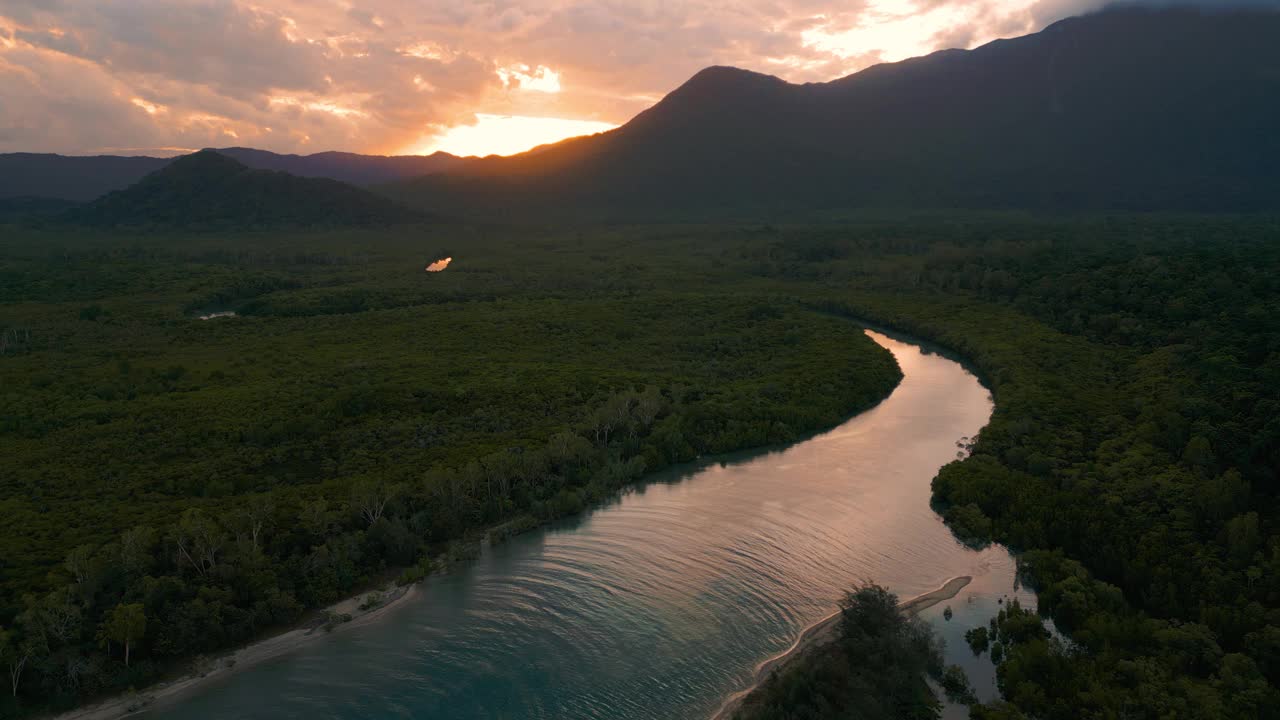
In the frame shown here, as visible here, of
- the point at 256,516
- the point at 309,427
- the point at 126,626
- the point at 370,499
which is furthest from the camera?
the point at 309,427

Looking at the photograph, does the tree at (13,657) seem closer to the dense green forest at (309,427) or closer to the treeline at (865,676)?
the dense green forest at (309,427)

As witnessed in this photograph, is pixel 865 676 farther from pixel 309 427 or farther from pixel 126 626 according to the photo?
pixel 309 427

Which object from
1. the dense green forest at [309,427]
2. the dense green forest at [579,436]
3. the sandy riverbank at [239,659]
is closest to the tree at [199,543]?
the dense green forest at [309,427]

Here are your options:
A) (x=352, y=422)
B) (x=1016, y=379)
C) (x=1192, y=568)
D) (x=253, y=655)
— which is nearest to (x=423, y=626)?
(x=253, y=655)

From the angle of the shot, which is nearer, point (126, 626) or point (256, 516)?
point (126, 626)

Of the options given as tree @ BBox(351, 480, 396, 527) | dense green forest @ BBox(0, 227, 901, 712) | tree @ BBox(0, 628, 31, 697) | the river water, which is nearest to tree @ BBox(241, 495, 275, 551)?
dense green forest @ BBox(0, 227, 901, 712)

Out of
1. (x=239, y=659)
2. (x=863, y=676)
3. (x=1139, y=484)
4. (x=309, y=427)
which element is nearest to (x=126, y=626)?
(x=239, y=659)

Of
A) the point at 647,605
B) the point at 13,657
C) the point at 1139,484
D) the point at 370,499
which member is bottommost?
the point at 647,605

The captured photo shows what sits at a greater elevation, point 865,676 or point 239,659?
point 865,676
